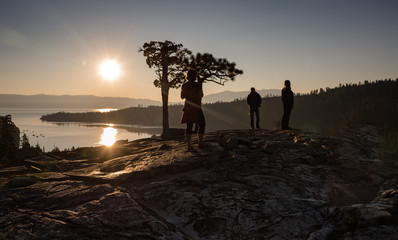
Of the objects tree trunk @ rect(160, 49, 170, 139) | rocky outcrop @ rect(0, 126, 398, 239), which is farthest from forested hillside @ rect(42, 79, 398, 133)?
rocky outcrop @ rect(0, 126, 398, 239)

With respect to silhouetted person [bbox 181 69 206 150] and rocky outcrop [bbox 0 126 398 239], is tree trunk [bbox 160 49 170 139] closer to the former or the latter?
rocky outcrop [bbox 0 126 398 239]

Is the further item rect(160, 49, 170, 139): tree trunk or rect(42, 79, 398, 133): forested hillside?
rect(42, 79, 398, 133): forested hillside

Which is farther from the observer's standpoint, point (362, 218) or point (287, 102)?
point (287, 102)

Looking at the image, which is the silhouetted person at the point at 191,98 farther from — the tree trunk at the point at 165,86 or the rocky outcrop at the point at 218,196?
the tree trunk at the point at 165,86

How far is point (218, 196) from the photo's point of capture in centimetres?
578

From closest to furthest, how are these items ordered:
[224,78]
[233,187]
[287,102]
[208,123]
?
1. [233,187]
2. [287,102]
3. [224,78]
4. [208,123]

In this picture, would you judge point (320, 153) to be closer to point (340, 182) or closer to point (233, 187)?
point (340, 182)

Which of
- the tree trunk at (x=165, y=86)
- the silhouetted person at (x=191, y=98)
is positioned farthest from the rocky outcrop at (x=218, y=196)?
the tree trunk at (x=165, y=86)

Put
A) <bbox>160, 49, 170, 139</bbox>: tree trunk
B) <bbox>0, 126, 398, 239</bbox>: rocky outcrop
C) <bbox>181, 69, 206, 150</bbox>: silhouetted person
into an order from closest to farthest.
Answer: <bbox>0, 126, 398, 239</bbox>: rocky outcrop
<bbox>181, 69, 206, 150</bbox>: silhouetted person
<bbox>160, 49, 170, 139</bbox>: tree trunk

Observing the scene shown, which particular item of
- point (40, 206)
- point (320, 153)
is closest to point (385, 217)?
point (320, 153)

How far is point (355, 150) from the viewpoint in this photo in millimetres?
9258

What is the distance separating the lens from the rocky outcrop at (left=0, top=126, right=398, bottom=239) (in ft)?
15.0

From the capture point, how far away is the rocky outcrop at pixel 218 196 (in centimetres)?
456

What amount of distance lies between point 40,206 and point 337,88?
153 meters
